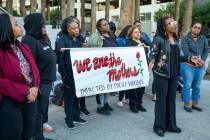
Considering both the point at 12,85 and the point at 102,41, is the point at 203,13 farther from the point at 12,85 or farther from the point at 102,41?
the point at 12,85

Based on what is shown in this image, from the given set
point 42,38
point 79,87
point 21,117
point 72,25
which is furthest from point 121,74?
point 21,117

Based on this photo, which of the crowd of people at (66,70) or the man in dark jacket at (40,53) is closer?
the crowd of people at (66,70)

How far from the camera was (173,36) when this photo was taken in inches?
227

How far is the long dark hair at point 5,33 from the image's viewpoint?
3.40m

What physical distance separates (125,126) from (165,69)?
1.29 m

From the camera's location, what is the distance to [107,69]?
685 centimetres

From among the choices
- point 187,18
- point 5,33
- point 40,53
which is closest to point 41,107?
point 40,53

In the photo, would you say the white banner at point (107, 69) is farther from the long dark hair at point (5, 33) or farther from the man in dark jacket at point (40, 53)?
the long dark hair at point (5, 33)

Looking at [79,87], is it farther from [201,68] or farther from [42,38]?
[201,68]

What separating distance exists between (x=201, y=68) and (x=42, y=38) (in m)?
3.71

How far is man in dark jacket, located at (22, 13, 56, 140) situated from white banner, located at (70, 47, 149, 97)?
124cm

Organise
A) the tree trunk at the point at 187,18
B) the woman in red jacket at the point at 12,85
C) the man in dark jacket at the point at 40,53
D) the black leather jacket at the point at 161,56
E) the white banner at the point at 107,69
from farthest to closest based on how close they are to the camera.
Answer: the tree trunk at the point at 187,18, the white banner at the point at 107,69, the black leather jacket at the point at 161,56, the man in dark jacket at the point at 40,53, the woman in red jacket at the point at 12,85

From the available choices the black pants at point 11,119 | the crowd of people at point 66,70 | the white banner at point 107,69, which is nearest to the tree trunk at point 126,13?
the crowd of people at point 66,70

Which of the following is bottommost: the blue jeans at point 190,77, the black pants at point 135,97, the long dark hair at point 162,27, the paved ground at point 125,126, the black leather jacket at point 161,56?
the paved ground at point 125,126
